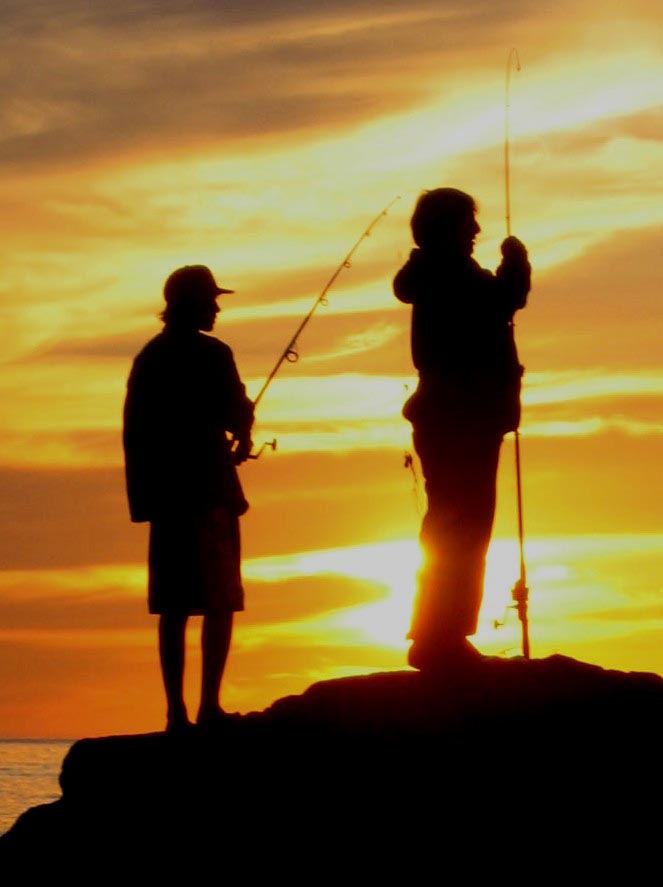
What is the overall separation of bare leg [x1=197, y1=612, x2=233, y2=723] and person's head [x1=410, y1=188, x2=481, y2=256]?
93.7 inches

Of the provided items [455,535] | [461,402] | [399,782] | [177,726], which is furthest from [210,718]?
[461,402]

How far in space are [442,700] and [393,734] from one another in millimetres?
349

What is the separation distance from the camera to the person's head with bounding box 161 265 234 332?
41.8ft

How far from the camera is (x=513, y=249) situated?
41.9ft

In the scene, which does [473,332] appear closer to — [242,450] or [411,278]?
[411,278]

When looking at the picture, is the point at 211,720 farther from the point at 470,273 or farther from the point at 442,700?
the point at 470,273

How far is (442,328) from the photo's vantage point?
508 inches

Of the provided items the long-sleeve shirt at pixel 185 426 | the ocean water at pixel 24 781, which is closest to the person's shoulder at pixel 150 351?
the long-sleeve shirt at pixel 185 426

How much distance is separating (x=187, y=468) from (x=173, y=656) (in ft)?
3.39

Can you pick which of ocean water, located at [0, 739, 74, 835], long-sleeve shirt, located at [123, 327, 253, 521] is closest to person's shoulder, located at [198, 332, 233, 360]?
long-sleeve shirt, located at [123, 327, 253, 521]

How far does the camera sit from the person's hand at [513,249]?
1277 centimetres

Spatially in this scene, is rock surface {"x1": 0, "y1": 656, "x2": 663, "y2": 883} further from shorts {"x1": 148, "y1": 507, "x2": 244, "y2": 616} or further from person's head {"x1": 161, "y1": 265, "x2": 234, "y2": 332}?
person's head {"x1": 161, "y1": 265, "x2": 234, "y2": 332}

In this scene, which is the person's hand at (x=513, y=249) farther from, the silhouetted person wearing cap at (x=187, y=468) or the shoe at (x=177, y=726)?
the shoe at (x=177, y=726)

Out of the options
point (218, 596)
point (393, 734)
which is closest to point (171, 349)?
point (218, 596)
